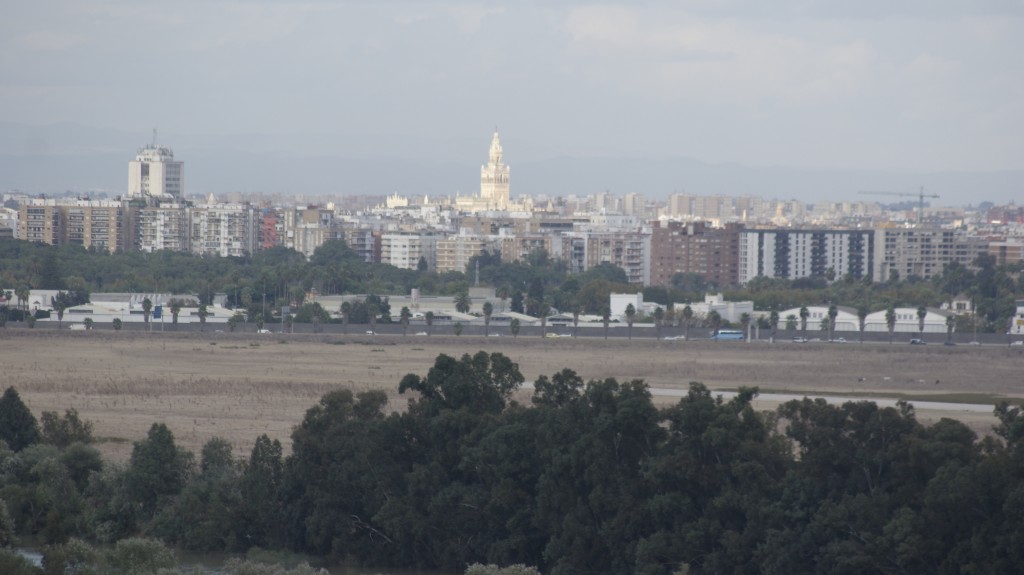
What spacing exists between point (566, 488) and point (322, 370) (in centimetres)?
3000

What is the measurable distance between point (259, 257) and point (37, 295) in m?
41.4

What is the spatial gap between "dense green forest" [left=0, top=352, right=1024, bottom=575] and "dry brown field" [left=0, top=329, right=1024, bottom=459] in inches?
226

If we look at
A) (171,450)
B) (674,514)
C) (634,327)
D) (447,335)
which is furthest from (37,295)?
(674,514)

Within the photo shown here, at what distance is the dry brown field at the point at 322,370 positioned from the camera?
44.6m

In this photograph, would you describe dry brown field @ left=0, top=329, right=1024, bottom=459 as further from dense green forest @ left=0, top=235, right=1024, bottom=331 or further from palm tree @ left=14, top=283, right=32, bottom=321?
palm tree @ left=14, top=283, right=32, bottom=321

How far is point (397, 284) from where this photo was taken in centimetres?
11125

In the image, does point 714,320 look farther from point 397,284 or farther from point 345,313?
point 397,284

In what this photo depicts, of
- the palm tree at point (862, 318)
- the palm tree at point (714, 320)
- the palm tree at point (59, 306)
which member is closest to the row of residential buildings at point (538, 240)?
the palm tree at point (862, 318)

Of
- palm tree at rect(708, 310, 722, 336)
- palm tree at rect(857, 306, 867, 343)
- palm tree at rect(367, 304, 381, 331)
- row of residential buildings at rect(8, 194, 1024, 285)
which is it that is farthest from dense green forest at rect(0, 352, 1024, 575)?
row of residential buildings at rect(8, 194, 1024, 285)

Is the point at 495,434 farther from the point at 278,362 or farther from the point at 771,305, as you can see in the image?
the point at 771,305

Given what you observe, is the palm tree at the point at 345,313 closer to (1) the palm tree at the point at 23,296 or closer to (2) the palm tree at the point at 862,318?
(1) the palm tree at the point at 23,296

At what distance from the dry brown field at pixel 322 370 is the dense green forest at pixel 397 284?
1128 centimetres

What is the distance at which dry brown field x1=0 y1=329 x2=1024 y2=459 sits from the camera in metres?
44.6

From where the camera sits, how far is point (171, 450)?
107ft
